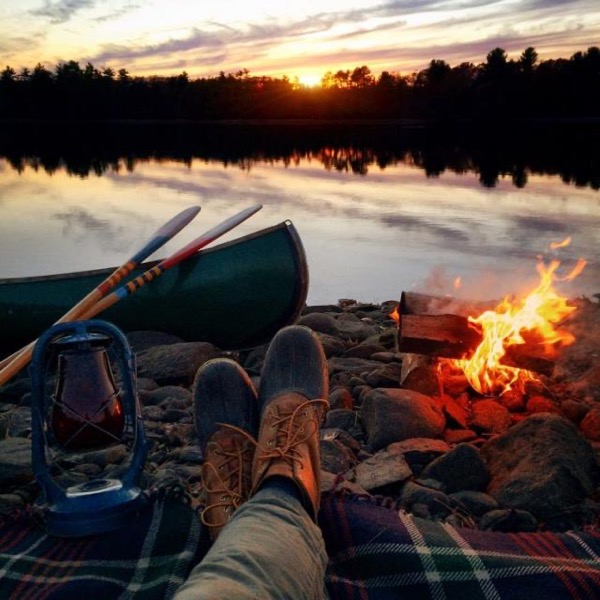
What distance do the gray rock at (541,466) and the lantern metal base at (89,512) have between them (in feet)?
6.00

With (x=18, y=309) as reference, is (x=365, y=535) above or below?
above

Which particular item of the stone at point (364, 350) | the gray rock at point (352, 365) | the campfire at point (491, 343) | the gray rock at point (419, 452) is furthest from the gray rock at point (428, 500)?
the stone at point (364, 350)

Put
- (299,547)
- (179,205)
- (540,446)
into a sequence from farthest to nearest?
(179,205) < (540,446) < (299,547)

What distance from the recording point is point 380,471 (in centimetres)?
379

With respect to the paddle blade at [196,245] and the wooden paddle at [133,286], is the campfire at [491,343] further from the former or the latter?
the paddle blade at [196,245]

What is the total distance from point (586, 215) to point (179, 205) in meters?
12.0

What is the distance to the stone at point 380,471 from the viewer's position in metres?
3.68

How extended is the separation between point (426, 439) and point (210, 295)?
308 centimetres

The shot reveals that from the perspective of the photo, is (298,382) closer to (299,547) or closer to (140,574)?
(140,574)

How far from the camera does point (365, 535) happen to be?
2.80 m

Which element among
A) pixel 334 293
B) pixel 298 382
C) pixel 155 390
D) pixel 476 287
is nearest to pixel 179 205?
pixel 334 293

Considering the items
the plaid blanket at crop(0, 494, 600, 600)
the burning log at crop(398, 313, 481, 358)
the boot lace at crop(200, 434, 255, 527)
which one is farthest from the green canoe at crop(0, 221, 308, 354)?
the plaid blanket at crop(0, 494, 600, 600)

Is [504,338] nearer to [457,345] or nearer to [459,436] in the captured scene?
[457,345]

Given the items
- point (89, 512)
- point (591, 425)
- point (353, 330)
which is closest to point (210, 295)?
point (353, 330)
